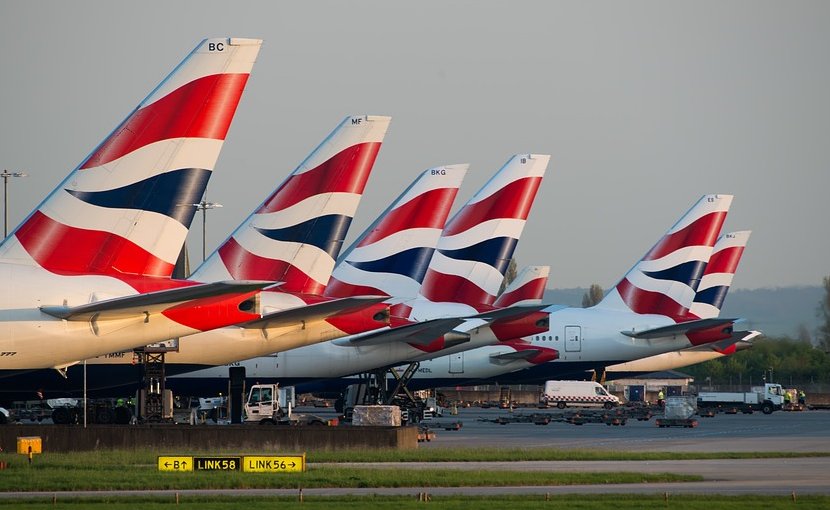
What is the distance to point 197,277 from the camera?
51.2 metres

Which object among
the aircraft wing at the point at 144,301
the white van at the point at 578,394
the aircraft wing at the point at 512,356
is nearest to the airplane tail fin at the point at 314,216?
the aircraft wing at the point at 144,301

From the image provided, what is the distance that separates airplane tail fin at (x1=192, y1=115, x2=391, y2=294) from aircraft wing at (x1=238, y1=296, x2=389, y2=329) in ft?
10.3

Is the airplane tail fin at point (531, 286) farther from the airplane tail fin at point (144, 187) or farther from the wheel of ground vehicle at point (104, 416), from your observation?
the airplane tail fin at point (144, 187)

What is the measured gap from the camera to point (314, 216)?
1966 inches

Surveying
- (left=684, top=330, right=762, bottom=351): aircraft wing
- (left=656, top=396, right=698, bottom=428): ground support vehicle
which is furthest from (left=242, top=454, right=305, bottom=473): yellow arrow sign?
(left=684, top=330, right=762, bottom=351): aircraft wing

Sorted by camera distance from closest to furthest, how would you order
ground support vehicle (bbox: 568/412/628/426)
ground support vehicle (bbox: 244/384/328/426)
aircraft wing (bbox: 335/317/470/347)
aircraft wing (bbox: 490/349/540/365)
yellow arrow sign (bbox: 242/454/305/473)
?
yellow arrow sign (bbox: 242/454/305/473)
aircraft wing (bbox: 335/317/470/347)
ground support vehicle (bbox: 244/384/328/426)
ground support vehicle (bbox: 568/412/628/426)
aircraft wing (bbox: 490/349/540/365)

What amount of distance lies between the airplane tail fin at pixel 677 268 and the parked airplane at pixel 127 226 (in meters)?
54.0

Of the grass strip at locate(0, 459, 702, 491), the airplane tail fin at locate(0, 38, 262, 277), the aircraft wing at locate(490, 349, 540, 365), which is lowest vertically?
the grass strip at locate(0, 459, 702, 491)

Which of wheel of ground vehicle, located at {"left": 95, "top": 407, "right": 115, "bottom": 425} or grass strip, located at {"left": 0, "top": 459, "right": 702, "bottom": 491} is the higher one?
wheel of ground vehicle, located at {"left": 95, "top": 407, "right": 115, "bottom": 425}

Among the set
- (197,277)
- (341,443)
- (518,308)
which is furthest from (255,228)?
(518,308)

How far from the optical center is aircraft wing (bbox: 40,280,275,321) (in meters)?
33.2

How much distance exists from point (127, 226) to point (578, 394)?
68.4 m

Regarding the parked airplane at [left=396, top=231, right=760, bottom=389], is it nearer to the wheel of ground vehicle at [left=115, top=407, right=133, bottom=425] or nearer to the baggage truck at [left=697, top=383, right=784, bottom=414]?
the baggage truck at [left=697, top=383, right=784, bottom=414]

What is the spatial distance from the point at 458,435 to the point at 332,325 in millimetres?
12075
